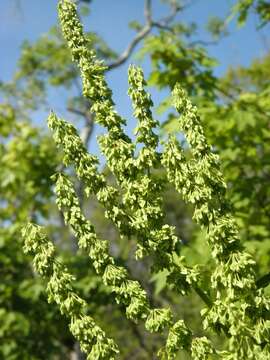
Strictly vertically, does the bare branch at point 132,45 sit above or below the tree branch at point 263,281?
above

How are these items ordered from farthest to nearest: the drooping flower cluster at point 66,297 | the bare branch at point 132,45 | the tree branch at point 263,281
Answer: the bare branch at point 132,45 → the tree branch at point 263,281 → the drooping flower cluster at point 66,297

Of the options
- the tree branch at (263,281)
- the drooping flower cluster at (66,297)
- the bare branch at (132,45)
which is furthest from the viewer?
the bare branch at (132,45)

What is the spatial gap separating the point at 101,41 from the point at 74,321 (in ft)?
88.5

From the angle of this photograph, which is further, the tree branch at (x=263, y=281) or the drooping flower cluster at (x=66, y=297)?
the tree branch at (x=263, y=281)

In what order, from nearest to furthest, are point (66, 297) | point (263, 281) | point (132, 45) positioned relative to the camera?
1. point (66, 297)
2. point (263, 281)
3. point (132, 45)

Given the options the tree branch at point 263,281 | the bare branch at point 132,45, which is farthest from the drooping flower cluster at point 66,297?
the bare branch at point 132,45

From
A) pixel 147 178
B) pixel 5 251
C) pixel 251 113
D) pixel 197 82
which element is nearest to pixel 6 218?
pixel 5 251

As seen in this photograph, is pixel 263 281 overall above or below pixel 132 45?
below

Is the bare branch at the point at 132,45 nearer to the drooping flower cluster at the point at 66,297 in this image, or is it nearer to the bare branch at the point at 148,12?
the bare branch at the point at 148,12

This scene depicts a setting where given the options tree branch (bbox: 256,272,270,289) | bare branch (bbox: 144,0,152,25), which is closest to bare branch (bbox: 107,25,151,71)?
bare branch (bbox: 144,0,152,25)

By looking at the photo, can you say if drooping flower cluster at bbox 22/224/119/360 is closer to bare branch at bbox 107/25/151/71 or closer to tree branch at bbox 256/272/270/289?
tree branch at bbox 256/272/270/289

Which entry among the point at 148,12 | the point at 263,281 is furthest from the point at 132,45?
the point at 263,281

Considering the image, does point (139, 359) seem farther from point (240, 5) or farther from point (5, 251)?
point (240, 5)

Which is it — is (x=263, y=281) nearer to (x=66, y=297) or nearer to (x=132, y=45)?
(x=66, y=297)
